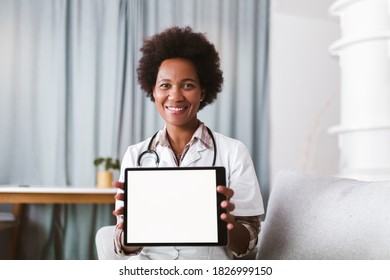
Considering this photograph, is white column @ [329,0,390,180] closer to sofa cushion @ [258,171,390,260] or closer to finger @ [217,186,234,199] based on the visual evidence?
sofa cushion @ [258,171,390,260]

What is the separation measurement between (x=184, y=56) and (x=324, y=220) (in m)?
0.32

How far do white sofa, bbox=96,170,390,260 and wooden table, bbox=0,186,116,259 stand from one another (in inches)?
7.2

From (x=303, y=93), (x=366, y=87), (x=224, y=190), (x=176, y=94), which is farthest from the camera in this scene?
(x=303, y=93)

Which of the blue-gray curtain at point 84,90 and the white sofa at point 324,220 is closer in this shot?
the white sofa at point 324,220

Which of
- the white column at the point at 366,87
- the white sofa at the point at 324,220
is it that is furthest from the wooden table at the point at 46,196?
the white column at the point at 366,87

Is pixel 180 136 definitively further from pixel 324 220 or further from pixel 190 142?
pixel 324 220

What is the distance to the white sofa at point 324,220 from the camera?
0.57m

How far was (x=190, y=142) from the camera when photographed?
2.46 ft

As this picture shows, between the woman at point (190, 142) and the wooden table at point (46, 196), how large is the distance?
230mm

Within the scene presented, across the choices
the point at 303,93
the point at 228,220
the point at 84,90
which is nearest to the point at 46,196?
the point at 84,90

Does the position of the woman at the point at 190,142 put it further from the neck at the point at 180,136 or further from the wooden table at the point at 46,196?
the wooden table at the point at 46,196

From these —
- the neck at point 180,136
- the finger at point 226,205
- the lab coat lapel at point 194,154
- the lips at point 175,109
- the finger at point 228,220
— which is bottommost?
the finger at point 228,220

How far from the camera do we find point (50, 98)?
96 cm

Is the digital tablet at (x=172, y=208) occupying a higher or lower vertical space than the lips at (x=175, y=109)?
lower
